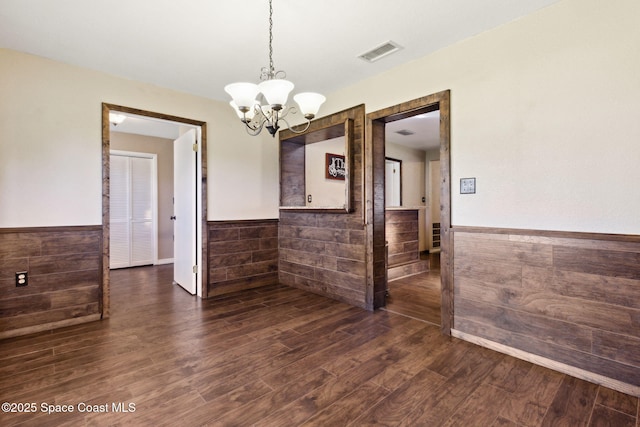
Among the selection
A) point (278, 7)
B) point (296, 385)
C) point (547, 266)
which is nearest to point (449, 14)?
point (278, 7)

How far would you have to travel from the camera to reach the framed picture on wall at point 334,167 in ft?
16.1

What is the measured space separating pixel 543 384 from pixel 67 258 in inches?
151

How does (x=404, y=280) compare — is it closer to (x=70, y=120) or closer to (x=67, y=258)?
(x=67, y=258)

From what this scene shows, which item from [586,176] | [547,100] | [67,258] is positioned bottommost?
[67,258]

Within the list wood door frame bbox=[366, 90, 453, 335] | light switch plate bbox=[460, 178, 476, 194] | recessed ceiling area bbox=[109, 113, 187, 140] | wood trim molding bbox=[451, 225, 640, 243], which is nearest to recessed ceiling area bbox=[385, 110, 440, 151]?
wood door frame bbox=[366, 90, 453, 335]

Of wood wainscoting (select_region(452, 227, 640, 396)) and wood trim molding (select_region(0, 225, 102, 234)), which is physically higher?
wood trim molding (select_region(0, 225, 102, 234))

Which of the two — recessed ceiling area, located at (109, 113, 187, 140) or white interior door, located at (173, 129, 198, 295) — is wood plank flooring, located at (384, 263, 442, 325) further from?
recessed ceiling area, located at (109, 113, 187, 140)

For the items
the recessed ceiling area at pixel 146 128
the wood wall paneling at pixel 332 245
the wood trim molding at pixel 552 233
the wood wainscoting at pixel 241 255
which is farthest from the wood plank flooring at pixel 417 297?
the recessed ceiling area at pixel 146 128

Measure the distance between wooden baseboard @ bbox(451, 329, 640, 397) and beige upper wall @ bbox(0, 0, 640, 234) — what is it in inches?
34.4

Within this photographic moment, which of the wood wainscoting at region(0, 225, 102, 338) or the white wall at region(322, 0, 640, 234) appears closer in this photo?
the white wall at region(322, 0, 640, 234)

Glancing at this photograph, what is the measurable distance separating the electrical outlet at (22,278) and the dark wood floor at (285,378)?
445 millimetres

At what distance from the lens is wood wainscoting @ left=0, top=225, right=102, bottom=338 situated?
2.65 metres

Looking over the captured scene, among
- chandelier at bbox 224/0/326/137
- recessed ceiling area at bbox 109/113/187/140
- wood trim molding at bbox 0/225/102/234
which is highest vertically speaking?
recessed ceiling area at bbox 109/113/187/140

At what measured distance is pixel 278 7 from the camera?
2.11 metres
